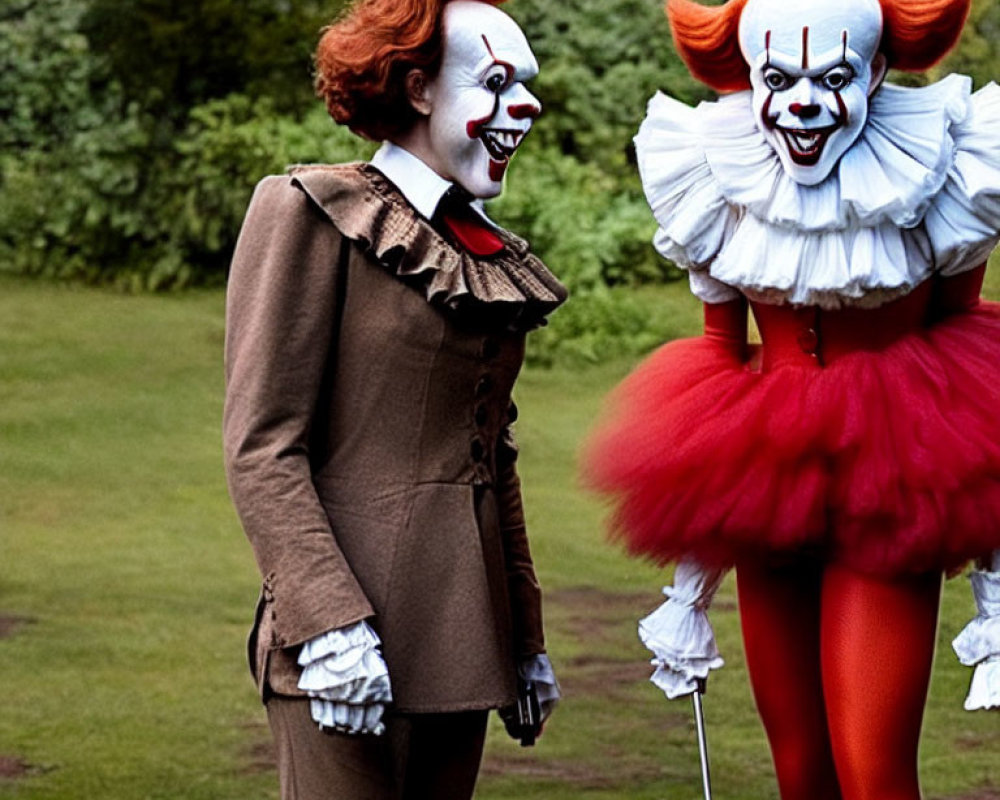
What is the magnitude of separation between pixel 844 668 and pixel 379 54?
1.06m

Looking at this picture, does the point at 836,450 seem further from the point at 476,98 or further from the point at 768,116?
the point at 476,98

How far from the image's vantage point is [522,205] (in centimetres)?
817

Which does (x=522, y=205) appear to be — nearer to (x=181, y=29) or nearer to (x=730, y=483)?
(x=181, y=29)

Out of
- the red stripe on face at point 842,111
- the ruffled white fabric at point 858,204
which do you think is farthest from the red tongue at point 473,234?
the red stripe on face at point 842,111

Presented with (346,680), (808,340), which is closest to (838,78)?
(808,340)

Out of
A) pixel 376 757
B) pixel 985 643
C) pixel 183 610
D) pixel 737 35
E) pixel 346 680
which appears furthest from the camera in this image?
pixel 183 610

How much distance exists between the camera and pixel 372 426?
2701 millimetres

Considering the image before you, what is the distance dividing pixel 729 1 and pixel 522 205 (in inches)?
194

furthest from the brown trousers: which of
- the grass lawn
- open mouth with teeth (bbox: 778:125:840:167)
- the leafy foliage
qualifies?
the leafy foliage

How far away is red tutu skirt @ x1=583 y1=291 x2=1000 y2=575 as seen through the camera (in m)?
3.05

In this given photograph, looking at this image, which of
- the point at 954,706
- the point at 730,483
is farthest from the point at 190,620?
A: the point at 730,483

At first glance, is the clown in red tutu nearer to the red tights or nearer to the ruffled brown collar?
the red tights

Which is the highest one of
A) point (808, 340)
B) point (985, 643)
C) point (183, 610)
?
point (808, 340)

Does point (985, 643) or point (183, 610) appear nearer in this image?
point (985, 643)
